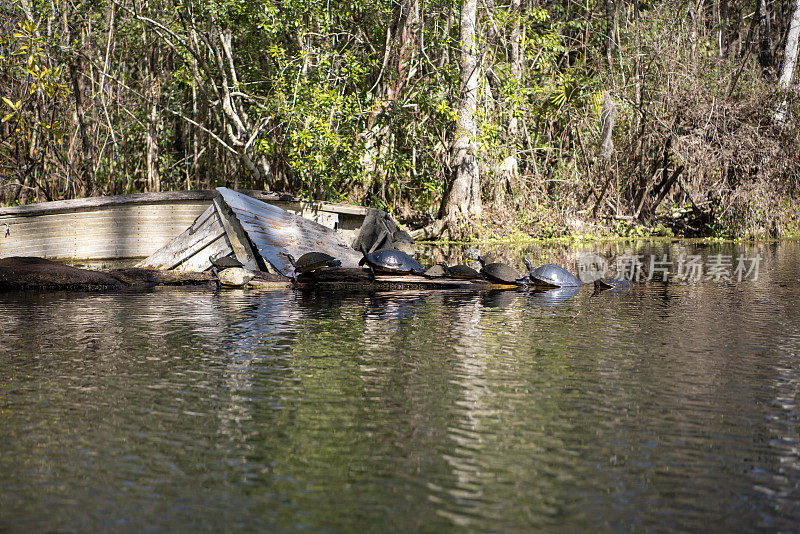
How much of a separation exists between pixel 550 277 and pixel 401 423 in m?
7.40

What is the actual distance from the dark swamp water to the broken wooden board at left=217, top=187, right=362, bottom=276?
436cm

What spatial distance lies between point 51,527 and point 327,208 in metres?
14.9

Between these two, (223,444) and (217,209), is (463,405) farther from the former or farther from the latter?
(217,209)

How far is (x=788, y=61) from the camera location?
23531 mm

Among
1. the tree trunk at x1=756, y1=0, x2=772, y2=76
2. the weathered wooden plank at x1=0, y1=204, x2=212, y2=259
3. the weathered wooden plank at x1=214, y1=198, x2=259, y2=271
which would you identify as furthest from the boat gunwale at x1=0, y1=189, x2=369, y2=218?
the tree trunk at x1=756, y1=0, x2=772, y2=76

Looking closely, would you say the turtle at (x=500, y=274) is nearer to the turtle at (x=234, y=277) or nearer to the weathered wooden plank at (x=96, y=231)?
the turtle at (x=234, y=277)

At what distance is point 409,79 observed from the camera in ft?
74.4

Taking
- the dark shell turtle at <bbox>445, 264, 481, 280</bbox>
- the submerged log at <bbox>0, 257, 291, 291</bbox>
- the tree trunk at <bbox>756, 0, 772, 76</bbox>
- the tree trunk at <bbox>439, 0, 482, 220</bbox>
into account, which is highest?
the tree trunk at <bbox>756, 0, 772, 76</bbox>

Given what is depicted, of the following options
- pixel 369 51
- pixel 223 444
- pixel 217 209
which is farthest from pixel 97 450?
pixel 369 51

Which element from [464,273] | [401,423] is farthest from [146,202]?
[401,423]

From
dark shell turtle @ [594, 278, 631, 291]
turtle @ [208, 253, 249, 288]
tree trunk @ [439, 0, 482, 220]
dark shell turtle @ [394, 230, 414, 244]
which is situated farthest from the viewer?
tree trunk @ [439, 0, 482, 220]

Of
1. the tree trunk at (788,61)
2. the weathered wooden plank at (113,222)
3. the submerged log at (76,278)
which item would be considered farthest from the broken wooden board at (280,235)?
the tree trunk at (788,61)

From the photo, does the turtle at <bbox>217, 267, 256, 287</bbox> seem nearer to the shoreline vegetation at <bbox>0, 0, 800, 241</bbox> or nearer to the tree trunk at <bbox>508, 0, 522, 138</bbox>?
the shoreline vegetation at <bbox>0, 0, 800, 241</bbox>

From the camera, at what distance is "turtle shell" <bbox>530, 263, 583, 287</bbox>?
12.0 meters
